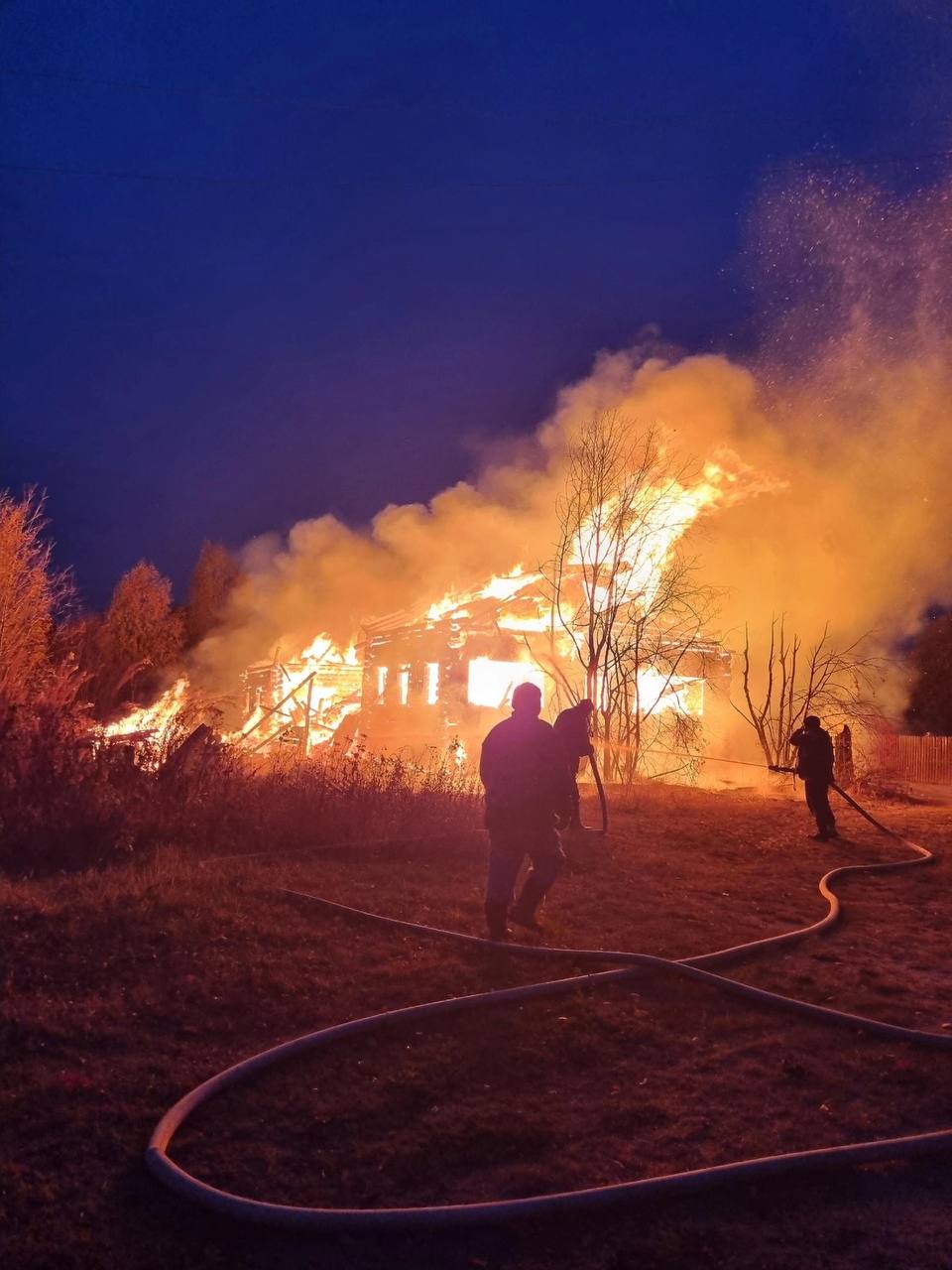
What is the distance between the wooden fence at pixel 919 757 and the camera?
28234 millimetres

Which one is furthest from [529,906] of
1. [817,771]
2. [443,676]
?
[443,676]

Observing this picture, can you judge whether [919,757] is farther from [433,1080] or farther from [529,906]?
[433,1080]

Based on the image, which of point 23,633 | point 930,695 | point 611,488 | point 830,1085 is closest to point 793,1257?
point 830,1085

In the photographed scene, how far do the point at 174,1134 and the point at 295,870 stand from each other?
402cm

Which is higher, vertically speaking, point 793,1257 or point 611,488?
point 611,488

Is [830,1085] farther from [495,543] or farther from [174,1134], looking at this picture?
[495,543]

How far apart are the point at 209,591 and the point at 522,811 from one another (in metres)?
37.0

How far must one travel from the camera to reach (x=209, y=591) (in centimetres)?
4138

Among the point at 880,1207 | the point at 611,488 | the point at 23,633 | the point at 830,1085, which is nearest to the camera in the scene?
the point at 880,1207

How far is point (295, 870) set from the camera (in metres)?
7.64

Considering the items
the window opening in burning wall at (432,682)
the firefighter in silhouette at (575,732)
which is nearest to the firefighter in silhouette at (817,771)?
the firefighter in silhouette at (575,732)

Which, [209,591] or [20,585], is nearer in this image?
[20,585]

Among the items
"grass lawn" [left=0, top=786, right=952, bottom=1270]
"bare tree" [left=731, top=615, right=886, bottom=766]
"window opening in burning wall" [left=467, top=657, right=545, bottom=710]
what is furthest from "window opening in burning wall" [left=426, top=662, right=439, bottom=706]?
"grass lawn" [left=0, top=786, right=952, bottom=1270]

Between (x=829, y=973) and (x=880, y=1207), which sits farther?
(x=829, y=973)
